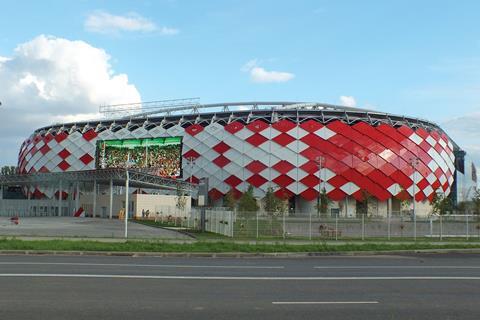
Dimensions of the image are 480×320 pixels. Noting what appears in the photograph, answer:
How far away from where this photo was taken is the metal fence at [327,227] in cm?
3347

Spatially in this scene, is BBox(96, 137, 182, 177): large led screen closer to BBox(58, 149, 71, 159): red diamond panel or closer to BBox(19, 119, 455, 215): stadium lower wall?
BBox(19, 119, 455, 215): stadium lower wall

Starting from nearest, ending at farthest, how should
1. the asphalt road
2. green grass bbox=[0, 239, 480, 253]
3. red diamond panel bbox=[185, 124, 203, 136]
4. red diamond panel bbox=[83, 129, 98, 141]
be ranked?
the asphalt road → green grass bbox=[0, 239, 480, 253] → red diamond panel bbox=[185, 124, 203, 136] → red diamond panel bbox=[83, 129, 98, 141]

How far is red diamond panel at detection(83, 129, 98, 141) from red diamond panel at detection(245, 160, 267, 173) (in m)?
34.9

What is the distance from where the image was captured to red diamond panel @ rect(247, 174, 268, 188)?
309 feet

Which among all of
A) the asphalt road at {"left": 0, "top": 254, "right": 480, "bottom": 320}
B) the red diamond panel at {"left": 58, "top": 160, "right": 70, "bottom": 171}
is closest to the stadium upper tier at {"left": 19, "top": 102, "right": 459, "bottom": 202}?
the red diamond panel at {"left": 58, "top": 160, "right": 70, "bottom": 171}

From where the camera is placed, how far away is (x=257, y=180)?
310 ft

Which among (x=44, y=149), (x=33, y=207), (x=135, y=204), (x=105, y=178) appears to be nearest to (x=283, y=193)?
(x=135, y=204)

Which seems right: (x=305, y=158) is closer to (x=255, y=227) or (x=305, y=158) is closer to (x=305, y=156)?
(x=305, y=156)

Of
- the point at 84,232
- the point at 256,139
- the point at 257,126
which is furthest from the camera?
the point at 257,126

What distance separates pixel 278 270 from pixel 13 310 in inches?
337

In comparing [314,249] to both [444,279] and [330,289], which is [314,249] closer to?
[444,279]

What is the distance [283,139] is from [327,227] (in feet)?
195

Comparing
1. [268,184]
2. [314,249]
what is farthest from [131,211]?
[314,249]

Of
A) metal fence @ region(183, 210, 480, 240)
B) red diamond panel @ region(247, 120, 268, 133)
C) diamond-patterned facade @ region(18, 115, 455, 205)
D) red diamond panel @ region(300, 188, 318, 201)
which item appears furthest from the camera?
red diamond panel @ region(247, 120, 268, 133)
